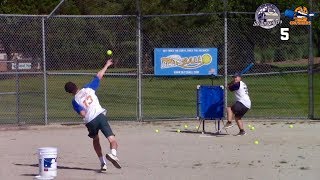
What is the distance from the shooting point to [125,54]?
63.7 feet

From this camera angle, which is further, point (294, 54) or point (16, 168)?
point (294, 54)

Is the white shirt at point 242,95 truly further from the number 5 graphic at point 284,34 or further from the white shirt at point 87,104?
the white shirt at point 87,104

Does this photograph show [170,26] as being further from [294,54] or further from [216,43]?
[294,54]

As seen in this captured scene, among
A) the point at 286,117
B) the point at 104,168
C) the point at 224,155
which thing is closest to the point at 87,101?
the point at 104,168

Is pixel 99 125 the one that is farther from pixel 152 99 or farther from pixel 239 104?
pixel 152 99

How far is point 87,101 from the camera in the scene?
36.0 feet

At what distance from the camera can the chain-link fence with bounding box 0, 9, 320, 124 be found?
17516mm

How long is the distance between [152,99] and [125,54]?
3785 millimetres

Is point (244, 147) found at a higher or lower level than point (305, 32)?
lower

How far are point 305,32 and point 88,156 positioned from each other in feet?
31.6

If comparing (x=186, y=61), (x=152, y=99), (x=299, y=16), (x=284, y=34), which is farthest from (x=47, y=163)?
(x=152, y=99)

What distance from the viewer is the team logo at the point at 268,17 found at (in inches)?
711

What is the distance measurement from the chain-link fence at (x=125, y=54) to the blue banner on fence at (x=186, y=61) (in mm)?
317

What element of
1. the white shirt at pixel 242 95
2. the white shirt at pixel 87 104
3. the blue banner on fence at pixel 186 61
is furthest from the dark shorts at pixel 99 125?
the blue banner on fence at pixel 186 61
